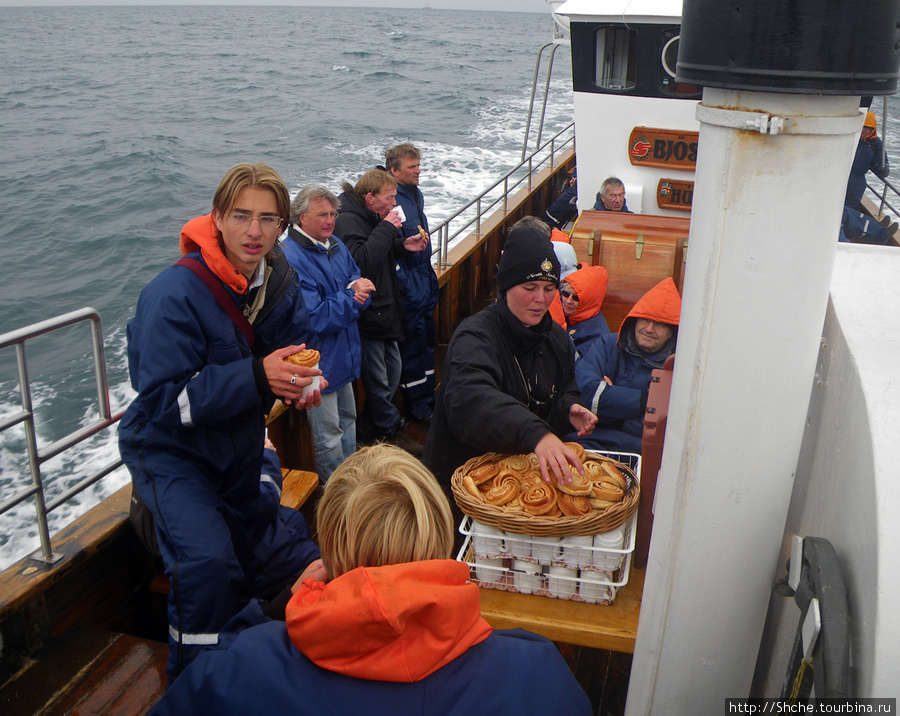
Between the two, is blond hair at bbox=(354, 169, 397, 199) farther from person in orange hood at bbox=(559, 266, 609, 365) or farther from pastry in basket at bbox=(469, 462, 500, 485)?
pastry in basket at bbox=(469, 462, 500, 485)

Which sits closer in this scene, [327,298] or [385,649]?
[385,649]

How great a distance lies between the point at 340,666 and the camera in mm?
1188

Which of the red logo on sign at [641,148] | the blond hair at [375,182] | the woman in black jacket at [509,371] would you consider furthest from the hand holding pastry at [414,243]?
the red logo on sign at [641,148]

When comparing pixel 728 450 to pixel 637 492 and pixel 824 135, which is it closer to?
pixel 824 135

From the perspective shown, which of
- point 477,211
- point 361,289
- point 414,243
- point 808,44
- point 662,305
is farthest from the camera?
point 477,211

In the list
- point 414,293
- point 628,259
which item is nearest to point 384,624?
point 414,293

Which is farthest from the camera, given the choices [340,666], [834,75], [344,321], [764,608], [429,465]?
[344,321]

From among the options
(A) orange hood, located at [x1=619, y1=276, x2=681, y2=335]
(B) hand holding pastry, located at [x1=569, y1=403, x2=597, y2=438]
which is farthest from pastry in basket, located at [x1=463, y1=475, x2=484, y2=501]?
(A) orange hood, located at [x1=619, y1=276, x2=681, y2=335]

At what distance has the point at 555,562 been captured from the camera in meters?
2.00

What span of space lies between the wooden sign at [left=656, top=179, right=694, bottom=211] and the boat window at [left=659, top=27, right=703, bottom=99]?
0.85 metres

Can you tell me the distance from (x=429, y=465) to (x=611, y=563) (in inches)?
32.8

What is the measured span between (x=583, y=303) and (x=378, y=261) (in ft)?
4.07

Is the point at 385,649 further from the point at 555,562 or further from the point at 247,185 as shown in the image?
the point at 247,185

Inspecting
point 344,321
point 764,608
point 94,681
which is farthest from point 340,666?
point 344,321
